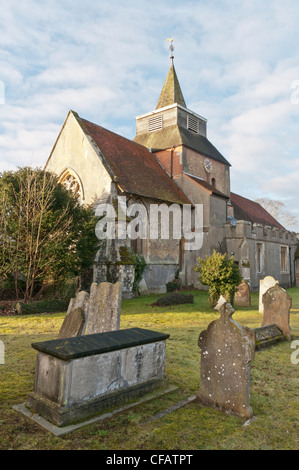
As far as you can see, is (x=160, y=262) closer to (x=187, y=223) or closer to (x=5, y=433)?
(x=187, y=223)

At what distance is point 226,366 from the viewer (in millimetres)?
3770

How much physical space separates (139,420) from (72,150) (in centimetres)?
1694

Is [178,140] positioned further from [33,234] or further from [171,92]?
[33,234]

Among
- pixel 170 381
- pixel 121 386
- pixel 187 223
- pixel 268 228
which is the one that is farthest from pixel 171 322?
pixel 268 228

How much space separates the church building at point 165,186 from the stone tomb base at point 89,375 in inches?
406

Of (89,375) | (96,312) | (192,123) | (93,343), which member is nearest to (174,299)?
(96,312)

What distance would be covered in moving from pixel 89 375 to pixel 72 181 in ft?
52.0

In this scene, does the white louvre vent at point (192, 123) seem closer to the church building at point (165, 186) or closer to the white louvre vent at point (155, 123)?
the church building at point (165, 186)

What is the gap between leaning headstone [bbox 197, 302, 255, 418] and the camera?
11.8 ft

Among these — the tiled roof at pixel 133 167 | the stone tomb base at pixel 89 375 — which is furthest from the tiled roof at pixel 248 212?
the stone tomb base at pixel 89 375

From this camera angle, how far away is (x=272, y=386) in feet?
15.0

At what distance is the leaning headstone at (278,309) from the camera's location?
7438 mm

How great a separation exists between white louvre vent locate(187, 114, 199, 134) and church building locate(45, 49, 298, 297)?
82 mm

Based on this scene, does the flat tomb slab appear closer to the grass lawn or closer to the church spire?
the grass lawn
